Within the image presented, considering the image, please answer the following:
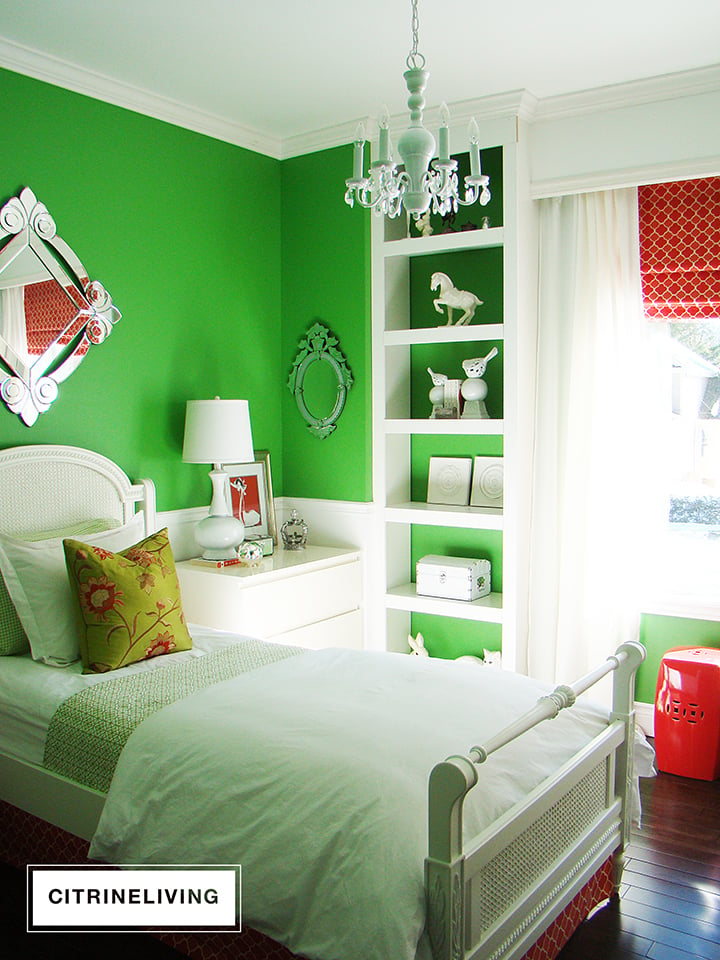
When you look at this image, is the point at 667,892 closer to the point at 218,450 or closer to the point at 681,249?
the point at 218,450

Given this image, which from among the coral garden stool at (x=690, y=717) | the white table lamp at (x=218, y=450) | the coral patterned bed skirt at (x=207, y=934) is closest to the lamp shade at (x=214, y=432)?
the white table lamp at (x=218, y=450)

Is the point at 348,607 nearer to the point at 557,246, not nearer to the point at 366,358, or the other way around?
the point at 366,358

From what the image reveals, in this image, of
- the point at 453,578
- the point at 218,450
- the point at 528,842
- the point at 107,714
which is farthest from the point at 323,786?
the point at 453,578

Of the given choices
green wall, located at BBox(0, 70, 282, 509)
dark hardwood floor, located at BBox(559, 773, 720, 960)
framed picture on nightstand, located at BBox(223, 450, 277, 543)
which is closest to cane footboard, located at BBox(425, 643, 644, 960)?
dark hardwood floor, located at BBox(559, 773, 720, 960)

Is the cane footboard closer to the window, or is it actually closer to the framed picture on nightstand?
the window

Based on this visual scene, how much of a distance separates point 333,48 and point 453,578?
7.28 ft

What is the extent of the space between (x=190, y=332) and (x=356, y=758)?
244 cm

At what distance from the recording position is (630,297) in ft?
12.4

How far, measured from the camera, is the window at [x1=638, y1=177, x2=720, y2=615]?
3.60 meters

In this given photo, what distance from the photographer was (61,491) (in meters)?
3.33

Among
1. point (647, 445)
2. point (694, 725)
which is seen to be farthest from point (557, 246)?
point (694, 725)

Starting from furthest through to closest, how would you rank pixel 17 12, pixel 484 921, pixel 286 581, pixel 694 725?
pixel 286 581 < pixel 694 725 < pixel 17 12 < pixel 484 921

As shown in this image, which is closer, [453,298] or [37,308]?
[37,308]

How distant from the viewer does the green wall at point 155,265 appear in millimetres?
3350
